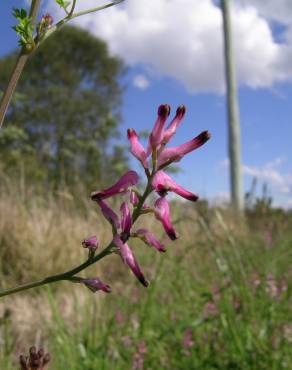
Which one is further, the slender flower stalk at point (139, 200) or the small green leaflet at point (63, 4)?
the small green leaflet at point (63, 4)

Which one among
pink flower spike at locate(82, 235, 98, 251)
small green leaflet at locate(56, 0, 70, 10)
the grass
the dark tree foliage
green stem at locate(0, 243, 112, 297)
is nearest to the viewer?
green stem at locate(0, 243, 112, 297)

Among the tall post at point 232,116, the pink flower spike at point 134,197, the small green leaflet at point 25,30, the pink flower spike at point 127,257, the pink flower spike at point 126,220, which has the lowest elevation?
the pink flower spike at point 127,257

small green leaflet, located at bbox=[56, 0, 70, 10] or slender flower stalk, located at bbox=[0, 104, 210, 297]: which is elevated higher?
small green leaflet, located at bbox=[56, 0, 70, 10]

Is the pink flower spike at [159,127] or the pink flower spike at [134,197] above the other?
the pink flower spike at [159,127]

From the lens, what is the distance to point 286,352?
2.88 metres

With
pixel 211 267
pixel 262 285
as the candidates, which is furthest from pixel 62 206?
pixel 262 285

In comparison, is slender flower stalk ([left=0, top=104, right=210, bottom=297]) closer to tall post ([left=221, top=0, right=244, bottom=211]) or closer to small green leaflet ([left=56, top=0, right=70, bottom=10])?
small green leaflet ([left=56, top=0, right=70, bottom=10])

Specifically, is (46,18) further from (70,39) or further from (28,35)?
(70,39)

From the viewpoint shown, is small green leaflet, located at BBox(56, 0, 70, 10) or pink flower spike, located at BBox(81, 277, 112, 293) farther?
small green leaflet, located at BBox(56, 0, 70, 10)

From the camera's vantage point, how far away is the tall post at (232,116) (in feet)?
54.6

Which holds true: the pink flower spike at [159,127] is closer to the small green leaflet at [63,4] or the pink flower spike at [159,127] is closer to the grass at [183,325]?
the small green leaflet at [63,4]

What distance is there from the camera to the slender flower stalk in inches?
35.1

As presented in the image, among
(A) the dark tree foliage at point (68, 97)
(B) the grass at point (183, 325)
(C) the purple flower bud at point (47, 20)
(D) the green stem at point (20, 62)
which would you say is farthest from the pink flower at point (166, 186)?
(A) the dark tree foliage at point (68, 97)

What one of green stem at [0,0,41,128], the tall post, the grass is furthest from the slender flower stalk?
the tall post
